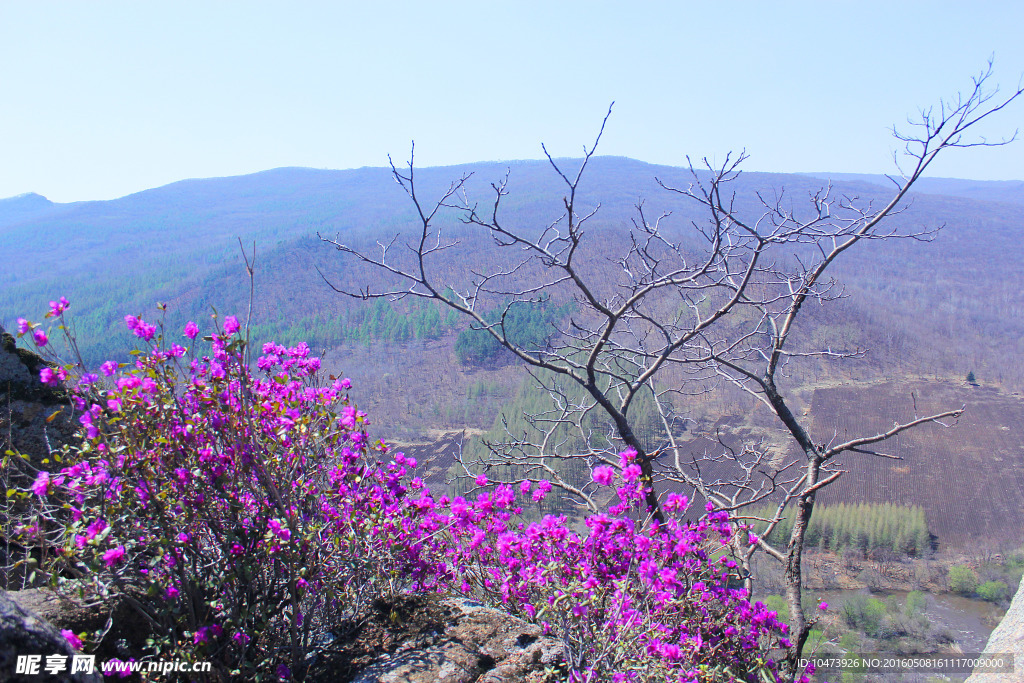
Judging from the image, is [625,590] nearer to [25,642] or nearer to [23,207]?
[25,642]

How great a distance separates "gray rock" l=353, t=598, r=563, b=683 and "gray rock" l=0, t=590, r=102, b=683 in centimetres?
112

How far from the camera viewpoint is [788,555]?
3.30 m

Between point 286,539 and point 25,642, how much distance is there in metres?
0.85

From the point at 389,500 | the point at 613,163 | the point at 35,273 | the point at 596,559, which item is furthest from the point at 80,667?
the point at 613,163

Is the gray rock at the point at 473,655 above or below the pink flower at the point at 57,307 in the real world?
below

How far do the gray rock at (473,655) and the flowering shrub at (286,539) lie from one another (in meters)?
0.13

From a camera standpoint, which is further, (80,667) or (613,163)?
(613,163)

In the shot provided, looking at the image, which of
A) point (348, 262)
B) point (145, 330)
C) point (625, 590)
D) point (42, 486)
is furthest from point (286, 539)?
point (348, 262)

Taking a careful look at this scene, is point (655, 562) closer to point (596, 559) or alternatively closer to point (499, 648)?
point (596, 559)

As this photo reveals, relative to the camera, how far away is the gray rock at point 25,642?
3.88 ft

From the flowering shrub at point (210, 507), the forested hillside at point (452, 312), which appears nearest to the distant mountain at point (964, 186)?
the forested hillside at point (452, 312)

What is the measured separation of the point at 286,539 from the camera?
6.72ft

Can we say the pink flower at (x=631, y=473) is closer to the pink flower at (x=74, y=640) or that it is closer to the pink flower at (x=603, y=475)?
the pink flower at (x=603, y=475)

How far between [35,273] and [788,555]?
77.2 metres
